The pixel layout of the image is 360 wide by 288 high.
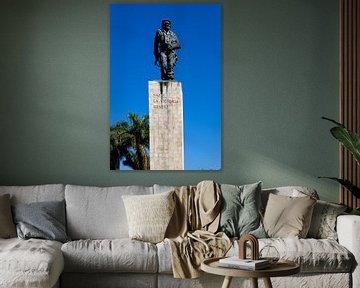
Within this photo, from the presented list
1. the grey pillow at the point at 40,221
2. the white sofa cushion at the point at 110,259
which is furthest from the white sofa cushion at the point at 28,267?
Result: the grey pillow at the point at 40,221

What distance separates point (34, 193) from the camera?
594 cm

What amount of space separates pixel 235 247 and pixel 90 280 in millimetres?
1115

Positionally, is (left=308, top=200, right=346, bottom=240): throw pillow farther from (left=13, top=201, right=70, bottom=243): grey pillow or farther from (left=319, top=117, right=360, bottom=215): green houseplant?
(left=13, top=201, right=70, bottom=243): grey pillow

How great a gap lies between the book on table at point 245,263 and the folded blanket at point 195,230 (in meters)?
0.89

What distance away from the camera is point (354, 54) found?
20.8 feet

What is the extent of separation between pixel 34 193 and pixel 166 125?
1322mm

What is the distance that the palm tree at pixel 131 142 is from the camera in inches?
250

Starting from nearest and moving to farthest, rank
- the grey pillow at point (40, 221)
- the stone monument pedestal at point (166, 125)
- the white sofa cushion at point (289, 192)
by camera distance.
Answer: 1. the grey pillow at point (40, 221)
2. the white sofa cushion at point (289, 192)
3. the stone monument pedestal at point (166, 125)

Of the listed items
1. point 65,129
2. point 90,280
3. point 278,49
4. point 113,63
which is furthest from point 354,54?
point 90,280

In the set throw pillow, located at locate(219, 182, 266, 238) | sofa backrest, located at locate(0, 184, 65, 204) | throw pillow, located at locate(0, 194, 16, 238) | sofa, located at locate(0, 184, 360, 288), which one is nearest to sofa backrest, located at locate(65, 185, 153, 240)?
sofa backrest, located at locate(0, 184, 65, 204)

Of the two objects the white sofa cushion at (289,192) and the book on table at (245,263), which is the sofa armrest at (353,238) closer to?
the white sofa cushion at (289,192)

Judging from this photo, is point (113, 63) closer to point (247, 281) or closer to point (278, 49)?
point (278, 49)

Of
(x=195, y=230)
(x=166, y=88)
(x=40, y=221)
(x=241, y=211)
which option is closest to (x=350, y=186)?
(x=241, y=211)

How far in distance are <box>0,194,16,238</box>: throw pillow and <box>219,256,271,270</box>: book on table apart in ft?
6.70
